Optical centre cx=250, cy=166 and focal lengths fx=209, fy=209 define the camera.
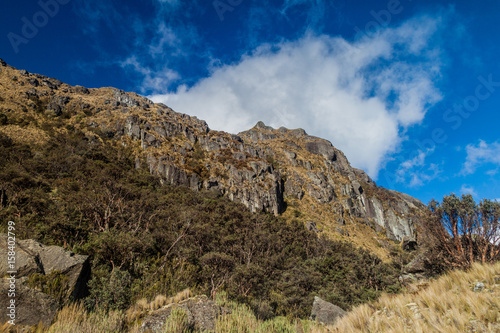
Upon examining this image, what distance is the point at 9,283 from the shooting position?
569cm

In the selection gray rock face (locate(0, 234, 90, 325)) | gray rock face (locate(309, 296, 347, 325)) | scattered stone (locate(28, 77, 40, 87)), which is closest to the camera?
gray rock face (locate(0, 234, 90, 325))

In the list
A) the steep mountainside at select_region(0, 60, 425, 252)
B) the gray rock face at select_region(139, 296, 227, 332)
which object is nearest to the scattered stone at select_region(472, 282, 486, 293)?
the gray rock face at select_region(139, 296, 227, 332)

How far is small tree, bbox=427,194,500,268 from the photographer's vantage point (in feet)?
34.3

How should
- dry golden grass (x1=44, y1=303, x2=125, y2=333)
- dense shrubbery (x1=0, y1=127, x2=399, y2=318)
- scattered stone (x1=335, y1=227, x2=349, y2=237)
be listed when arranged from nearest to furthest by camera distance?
dry golden grass (x1=44, y1=303, x2=125, y2=333), dense shrubbery (x1=0, y1=127, x2=399, y2=318), scattered stone (x1=335, y1=227, x2=349, y2=237)

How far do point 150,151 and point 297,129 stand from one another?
136 meters

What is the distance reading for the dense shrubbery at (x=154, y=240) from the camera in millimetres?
15992

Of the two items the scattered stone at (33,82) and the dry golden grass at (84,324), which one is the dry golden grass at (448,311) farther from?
the scattered stone at (33,82)

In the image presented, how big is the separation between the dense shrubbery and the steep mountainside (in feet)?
37.9

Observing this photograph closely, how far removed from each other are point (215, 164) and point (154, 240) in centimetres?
6379

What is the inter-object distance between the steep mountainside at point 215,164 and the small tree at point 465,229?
63.0m

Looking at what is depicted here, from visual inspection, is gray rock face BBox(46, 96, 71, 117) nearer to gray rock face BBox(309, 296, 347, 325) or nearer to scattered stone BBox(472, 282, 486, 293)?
gray rock face BBox(309, 296, 347, 325)

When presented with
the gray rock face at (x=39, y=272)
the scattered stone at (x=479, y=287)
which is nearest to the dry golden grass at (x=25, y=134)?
the gray rock face at (x=39, y=272)

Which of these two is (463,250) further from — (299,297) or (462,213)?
(299,297)

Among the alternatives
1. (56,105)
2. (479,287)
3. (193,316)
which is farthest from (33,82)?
(479,287)
